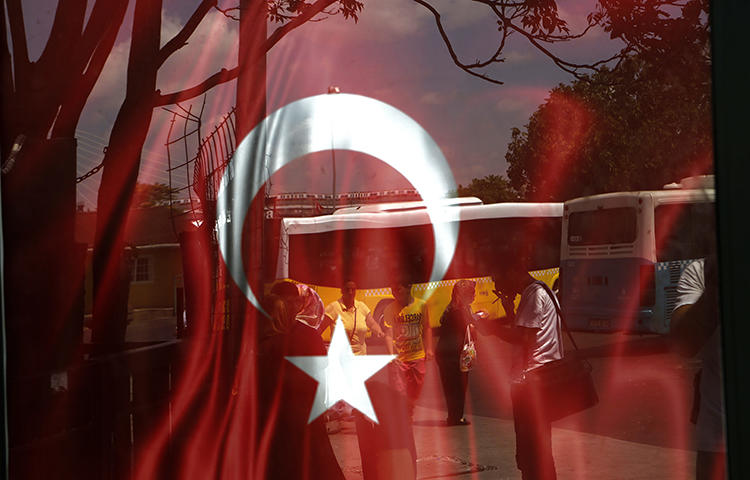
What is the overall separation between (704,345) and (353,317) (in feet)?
15.0

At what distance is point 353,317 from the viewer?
273 inches

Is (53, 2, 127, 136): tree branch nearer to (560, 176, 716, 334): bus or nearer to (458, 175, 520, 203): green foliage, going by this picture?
(458, 175, 520, 203): green foliage

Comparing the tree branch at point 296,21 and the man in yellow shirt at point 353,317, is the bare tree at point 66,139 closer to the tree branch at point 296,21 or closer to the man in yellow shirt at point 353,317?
the tree branch at point 296,21

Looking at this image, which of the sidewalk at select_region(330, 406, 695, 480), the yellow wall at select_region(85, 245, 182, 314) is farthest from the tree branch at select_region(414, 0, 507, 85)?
the sidewalk at select_region(330, 406, 695, 480)

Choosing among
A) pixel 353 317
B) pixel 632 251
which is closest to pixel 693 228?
pixel 353 317

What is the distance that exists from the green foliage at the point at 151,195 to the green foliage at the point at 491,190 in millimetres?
1475

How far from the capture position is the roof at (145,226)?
10.5ft

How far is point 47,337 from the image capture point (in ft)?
9.25

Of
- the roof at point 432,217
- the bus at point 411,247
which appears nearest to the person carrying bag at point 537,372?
the bus at point 411,247

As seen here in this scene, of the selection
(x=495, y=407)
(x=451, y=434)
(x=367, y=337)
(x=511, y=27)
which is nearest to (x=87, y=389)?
(x=511, y=27)

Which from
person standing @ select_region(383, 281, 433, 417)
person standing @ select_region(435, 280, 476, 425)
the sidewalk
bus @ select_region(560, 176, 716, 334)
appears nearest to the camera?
bus @ select_region(560, 176, 716, 334)

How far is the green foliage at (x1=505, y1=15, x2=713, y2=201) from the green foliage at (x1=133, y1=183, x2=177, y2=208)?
1.60 metres

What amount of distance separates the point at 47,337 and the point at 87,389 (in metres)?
0.23

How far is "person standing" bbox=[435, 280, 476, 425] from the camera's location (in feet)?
23.9
